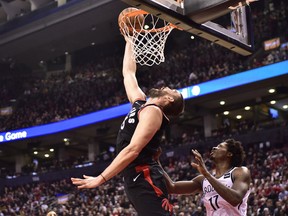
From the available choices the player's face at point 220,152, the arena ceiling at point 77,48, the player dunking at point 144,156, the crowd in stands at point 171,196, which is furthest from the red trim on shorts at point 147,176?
the arena ceiling at point 77,48

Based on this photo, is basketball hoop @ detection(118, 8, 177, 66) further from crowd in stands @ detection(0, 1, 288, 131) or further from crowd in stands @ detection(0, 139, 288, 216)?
crowd in stands @ detection(0, 1, 288, 131)

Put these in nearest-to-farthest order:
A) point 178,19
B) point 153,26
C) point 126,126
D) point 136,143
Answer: point 136,143
point 126,126
point 178,19
point 153,26

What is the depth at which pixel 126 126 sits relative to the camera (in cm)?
371

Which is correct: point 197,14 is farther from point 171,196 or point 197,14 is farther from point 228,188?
point 171,196

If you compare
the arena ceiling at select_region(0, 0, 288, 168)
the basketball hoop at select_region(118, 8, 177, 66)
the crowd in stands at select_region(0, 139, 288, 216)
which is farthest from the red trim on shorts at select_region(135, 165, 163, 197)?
the arena ceiling at select_region(0, 0, 288, 168)

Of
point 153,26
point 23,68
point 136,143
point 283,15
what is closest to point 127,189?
point 136,143

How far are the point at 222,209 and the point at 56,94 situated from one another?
87.6 ft

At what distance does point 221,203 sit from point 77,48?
29.0 meters

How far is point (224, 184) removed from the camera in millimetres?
4238

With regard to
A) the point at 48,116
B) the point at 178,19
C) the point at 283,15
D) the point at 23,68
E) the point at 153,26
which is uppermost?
the point at 23,68

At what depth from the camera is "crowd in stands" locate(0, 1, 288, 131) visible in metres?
22.4

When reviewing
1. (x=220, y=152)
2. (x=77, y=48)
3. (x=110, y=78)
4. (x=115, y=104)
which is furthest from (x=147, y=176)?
(x=77, y=48)

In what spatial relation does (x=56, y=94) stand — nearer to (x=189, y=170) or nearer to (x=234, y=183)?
(x=189, y=170)

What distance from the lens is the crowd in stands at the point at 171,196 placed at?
45.6 ft
